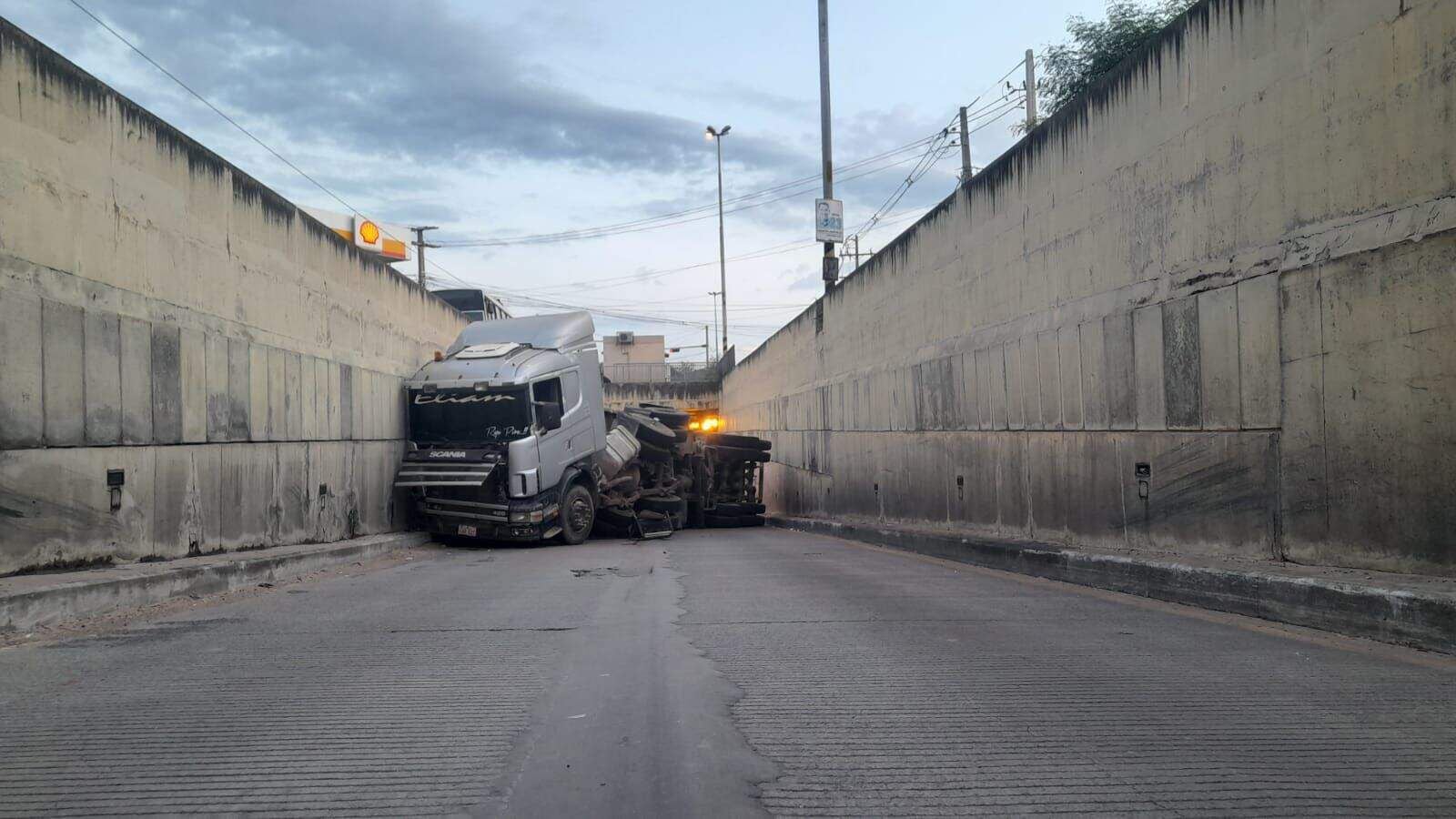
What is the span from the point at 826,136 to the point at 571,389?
13.8 meters

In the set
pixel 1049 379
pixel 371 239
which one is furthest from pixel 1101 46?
pixel 371 239

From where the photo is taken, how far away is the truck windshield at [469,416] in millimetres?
16844

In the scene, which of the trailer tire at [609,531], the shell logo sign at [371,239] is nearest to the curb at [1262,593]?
the trailer tire at [609,531]

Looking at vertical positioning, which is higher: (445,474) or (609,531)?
(445,474)

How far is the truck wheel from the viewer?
1803 cm

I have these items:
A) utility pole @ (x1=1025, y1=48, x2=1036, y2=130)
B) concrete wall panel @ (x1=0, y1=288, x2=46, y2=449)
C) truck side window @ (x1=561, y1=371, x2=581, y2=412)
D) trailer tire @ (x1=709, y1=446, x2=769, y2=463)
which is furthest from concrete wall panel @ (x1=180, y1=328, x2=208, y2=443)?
utility pole @ (x1=1025, y1=48, x2=1036, y2=130)

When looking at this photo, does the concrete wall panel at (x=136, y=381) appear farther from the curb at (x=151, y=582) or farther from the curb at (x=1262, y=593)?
the curb at (x=1262, y=593)

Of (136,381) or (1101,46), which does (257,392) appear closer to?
(136,381)

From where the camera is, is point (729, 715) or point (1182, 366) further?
point (1182, 366)

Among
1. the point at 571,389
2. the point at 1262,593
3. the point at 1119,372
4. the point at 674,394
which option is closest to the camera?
the point at 1262,593

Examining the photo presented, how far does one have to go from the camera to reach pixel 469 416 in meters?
17.1

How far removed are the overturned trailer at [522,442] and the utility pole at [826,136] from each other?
30.4ft

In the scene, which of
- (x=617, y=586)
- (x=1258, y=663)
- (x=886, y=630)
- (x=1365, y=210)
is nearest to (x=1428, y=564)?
(x=1258, y=663)

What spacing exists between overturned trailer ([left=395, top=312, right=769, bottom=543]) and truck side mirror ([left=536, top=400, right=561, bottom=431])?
2 cm
